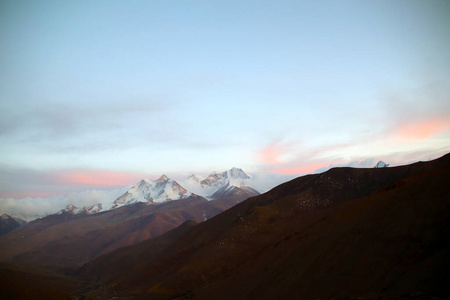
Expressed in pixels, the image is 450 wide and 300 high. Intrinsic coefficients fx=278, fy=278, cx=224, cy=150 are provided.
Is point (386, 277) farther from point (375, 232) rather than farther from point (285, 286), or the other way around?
point (285, 286)

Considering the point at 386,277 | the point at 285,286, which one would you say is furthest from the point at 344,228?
the point at 386,277

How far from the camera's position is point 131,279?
125 meters

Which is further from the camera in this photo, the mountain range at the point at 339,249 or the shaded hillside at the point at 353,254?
the mountain range at the point at 339,249

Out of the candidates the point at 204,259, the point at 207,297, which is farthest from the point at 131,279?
the point at 207,297

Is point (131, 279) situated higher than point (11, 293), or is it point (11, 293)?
point (11, 293)

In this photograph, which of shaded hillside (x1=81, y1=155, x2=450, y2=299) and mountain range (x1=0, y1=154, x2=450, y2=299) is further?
mountain range (x1=0, y1=154, x2=450, y2=299)

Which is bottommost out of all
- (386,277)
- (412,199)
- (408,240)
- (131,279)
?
(131,279)

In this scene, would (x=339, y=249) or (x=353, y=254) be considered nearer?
(x=353, y=254)

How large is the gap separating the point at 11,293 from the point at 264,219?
81023 mm

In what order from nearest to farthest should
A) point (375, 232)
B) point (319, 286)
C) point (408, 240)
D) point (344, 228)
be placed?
1. point (408, 240)
2. point (319, 286)
3. point (375, 232)
4. point (344, 228)

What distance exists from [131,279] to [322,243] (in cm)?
10963

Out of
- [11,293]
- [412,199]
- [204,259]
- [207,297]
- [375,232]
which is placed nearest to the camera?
[375,232]

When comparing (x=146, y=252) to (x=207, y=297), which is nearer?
(x=207, y=297)

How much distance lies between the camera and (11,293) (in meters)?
70.1
